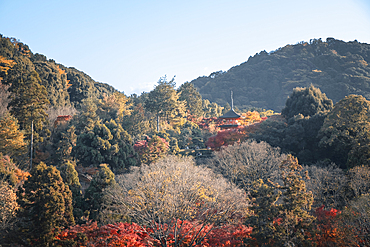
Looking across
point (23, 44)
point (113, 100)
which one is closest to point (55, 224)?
point (113, 100)

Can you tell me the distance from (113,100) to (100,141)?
13.2 m

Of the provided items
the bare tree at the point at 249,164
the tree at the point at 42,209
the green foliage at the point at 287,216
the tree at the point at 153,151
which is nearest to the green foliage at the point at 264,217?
the green foliage at the point at 287,216

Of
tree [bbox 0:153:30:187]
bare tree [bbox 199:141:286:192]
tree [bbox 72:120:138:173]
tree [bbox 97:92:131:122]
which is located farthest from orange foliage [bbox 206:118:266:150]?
tree [bbox 0:153:30:187]

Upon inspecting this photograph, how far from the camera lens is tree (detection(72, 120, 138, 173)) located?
22706 mm

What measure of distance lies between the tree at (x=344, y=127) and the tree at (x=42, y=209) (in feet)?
55.6

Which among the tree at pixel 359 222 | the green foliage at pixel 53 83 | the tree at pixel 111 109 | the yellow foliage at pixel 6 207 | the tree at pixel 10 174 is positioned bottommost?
the tree at pixel 359 222

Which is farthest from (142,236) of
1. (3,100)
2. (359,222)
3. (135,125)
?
(135,125)

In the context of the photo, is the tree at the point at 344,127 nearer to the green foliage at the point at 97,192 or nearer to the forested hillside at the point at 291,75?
the green foliage at the point at 97,192

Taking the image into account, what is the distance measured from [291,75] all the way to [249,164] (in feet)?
193

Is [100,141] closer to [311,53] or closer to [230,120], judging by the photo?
[230,120]

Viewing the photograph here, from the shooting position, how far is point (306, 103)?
27.9m

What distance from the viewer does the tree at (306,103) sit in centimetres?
2761

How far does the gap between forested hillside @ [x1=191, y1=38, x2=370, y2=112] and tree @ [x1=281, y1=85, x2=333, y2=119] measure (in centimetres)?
3372

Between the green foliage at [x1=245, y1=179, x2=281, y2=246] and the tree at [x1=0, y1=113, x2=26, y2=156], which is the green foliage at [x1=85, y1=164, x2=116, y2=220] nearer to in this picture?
the tree at [x1=0, y1=113, x2=26, y2=156]
